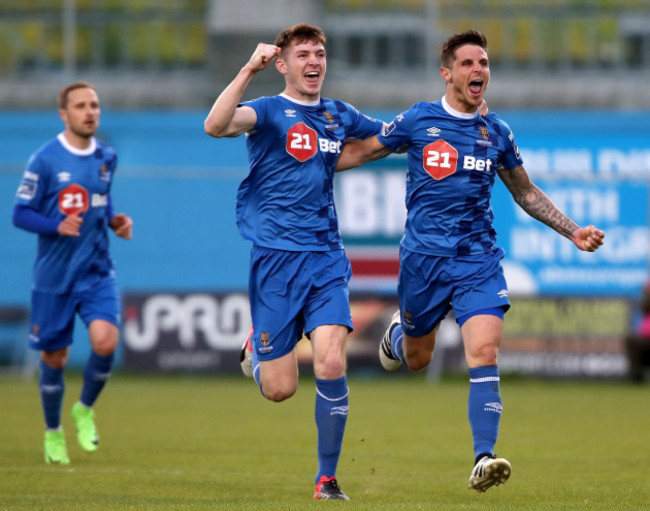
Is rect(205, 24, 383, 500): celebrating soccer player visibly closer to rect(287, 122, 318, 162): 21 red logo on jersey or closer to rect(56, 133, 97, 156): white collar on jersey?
rect(287, 122, 318, 162): 21 red logo on jersey

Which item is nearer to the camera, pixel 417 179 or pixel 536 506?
pixel 536 506

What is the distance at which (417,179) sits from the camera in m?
7.77

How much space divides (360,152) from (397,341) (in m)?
1.48

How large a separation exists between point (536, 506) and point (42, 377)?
4.34m

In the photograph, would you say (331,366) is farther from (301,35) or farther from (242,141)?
(242,141)

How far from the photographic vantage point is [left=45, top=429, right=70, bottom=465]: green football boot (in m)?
9.32

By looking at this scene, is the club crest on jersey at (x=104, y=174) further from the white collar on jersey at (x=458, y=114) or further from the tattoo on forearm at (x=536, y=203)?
the tattoo on forearm at (x=536, y=203)

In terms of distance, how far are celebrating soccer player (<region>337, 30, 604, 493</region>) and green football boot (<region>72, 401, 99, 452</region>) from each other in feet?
10.0

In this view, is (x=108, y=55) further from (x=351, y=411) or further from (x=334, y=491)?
(x=334, y=491)

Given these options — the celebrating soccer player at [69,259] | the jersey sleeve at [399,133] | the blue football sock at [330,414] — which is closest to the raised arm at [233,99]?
the jersey sleeve at [399,133]

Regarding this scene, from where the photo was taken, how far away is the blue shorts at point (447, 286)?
7.50m

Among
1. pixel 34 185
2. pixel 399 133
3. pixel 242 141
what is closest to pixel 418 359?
pixel 399 133

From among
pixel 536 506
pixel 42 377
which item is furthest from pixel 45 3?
pixel 536 506

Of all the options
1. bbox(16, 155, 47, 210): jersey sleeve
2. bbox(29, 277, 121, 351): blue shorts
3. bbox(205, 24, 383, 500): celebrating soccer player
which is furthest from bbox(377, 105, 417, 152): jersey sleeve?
bbox(16, 155, 47, 210): jersey sleeve
